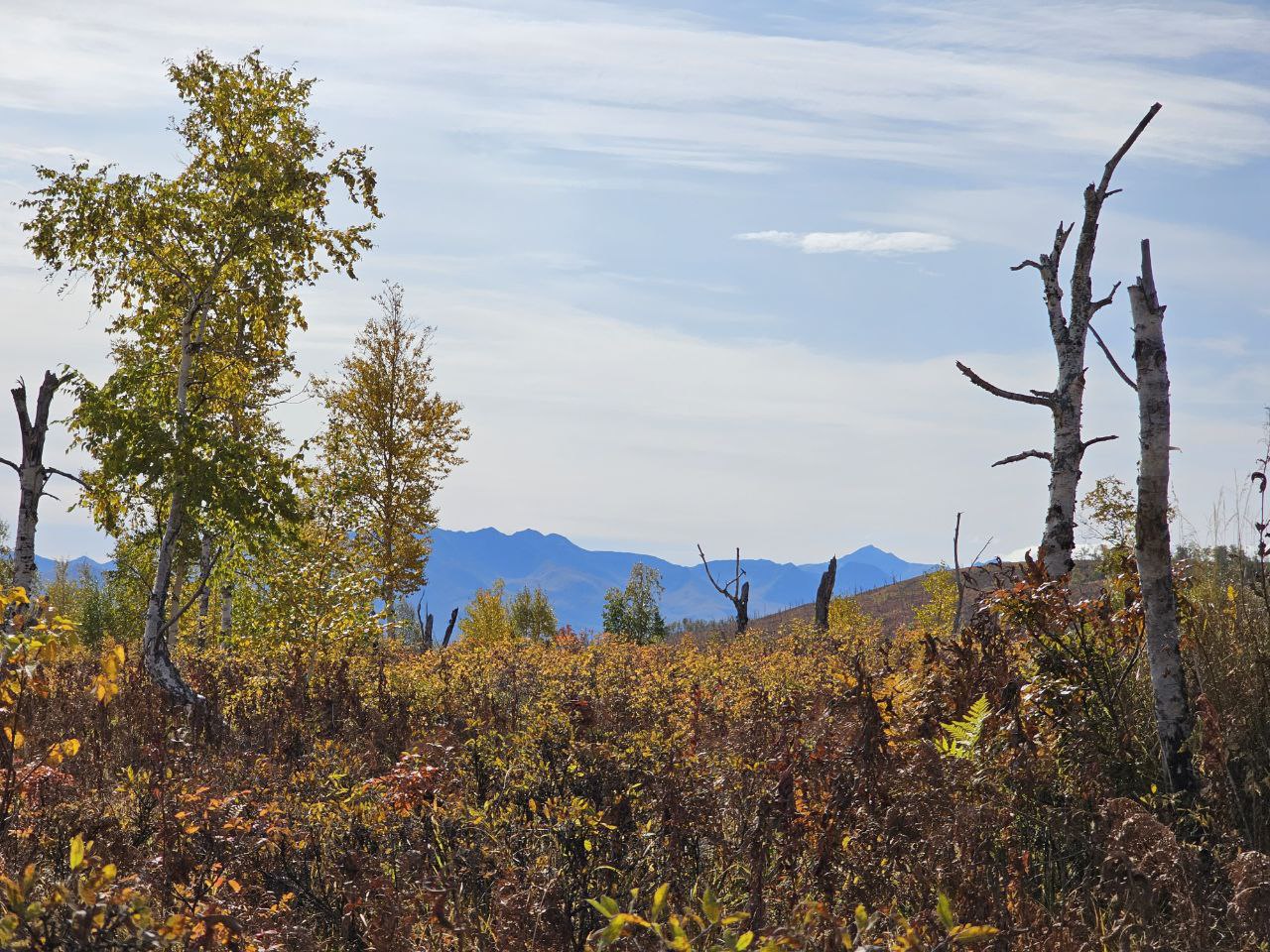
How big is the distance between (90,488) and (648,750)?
11.5 metres

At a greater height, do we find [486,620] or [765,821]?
[486,620]

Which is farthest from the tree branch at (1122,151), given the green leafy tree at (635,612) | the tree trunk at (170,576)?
the green leafy tree at (635,612)

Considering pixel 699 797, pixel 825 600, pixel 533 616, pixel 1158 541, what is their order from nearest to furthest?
pixel 699 797 → pixel 1158 541 → pixel 825 600 → pixel 533 616

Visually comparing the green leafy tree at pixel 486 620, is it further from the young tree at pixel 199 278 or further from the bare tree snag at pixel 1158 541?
the bare tree snag at pixel 1158 541

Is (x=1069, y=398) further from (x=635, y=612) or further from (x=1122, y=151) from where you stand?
(x=635, y=612)

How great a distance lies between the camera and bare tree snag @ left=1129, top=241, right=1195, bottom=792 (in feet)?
17.1

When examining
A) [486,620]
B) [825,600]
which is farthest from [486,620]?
[825,600]

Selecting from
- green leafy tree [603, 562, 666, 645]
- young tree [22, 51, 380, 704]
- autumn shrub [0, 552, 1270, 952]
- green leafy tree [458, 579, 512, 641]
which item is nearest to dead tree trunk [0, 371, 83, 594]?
young tree [22, 51, 380, 704]

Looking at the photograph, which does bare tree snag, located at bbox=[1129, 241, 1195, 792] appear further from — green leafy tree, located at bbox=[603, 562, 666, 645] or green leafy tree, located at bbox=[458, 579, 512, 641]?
green leafy tree, located at bbox=[603, 562, 666, 645]

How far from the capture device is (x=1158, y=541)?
547 centimetres

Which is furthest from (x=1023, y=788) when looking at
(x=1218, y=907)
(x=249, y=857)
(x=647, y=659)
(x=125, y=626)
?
(x=125, y=626)

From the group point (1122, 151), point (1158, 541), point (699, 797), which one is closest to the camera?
point (699, 797)

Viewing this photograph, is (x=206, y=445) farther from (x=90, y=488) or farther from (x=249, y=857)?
(x=249, y=857)

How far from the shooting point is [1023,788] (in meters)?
4.98
